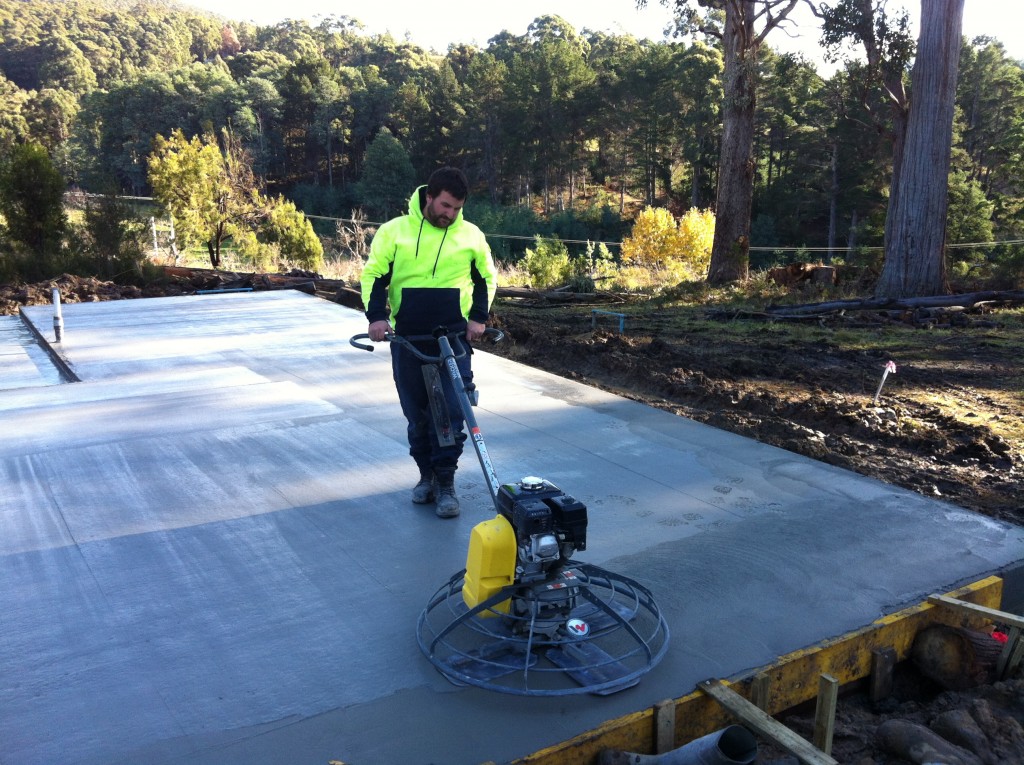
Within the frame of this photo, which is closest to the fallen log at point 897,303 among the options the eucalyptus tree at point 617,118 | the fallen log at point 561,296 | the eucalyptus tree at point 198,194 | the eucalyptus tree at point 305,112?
the fallen log at point 561,296

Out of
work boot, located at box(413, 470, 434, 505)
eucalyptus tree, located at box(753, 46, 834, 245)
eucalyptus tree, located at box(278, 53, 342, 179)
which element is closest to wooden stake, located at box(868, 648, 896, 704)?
work boot, located at box(413, 470, 434, 505)

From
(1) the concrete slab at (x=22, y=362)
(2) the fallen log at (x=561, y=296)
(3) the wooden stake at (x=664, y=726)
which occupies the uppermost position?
(2) the fallen log at (x=561, y=296)

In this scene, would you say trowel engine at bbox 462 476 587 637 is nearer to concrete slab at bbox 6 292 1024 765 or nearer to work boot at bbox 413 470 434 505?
concrete slab at bbox 6 292 1024 765

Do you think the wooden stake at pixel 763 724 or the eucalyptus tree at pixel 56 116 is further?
the eucalyptus tree at pixel 56 116

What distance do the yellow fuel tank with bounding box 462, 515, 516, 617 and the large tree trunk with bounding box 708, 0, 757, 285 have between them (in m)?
14.4

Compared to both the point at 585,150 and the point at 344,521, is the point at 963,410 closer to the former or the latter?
the point at 344,521

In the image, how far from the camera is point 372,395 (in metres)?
6.00

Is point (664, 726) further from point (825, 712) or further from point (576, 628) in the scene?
point (825, 712)

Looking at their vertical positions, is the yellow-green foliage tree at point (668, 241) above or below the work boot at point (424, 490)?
above

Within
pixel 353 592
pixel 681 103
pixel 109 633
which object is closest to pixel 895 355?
pixel 353 592

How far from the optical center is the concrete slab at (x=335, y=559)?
7.83 feet

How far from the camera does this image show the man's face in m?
3.46

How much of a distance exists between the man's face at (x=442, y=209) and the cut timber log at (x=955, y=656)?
247cm

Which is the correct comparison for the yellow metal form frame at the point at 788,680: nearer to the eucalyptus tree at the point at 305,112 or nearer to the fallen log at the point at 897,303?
the fallen log at the point at 897,303
